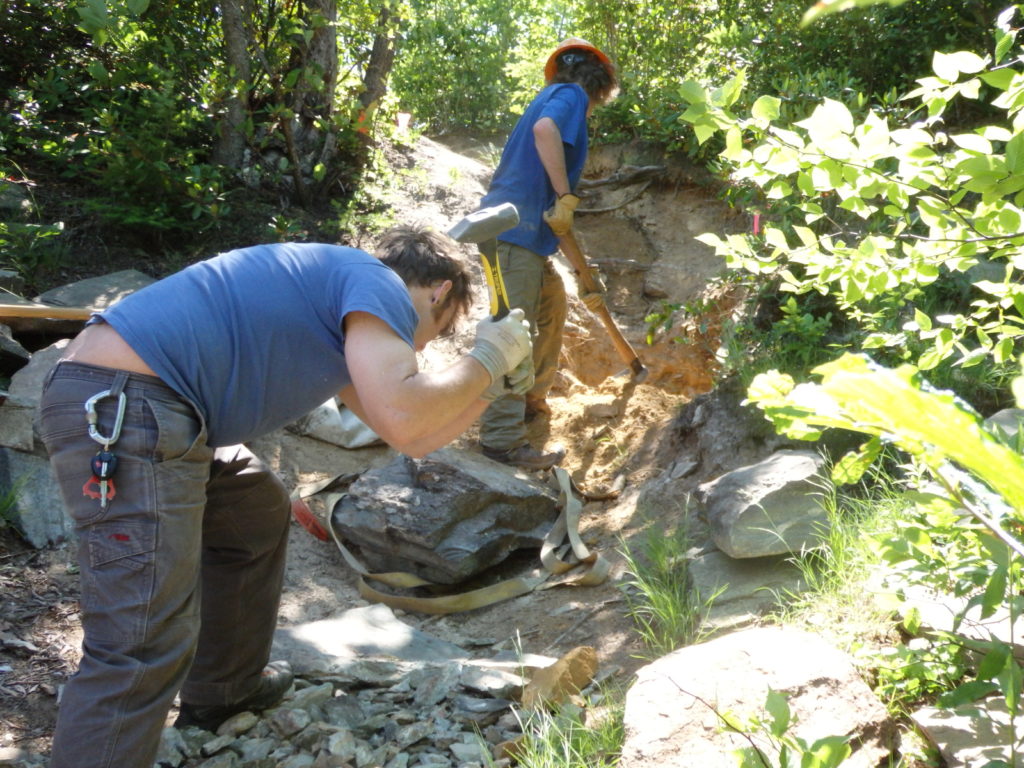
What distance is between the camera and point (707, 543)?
12.0 ft

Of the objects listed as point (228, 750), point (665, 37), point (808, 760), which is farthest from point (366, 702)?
point (665, 37)

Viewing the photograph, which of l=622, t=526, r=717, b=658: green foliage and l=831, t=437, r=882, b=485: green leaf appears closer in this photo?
l=831, t=437, r=882, b=485: green leaf

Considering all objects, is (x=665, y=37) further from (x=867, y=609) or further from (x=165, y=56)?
(x=867, y=609)

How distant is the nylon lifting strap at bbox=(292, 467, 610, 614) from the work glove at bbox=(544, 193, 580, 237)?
60.4 inches

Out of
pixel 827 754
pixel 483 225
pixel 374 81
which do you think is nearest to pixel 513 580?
pixel 483 225

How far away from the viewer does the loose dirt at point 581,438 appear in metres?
3.18

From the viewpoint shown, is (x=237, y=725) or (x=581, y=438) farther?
(x=581, y=438)

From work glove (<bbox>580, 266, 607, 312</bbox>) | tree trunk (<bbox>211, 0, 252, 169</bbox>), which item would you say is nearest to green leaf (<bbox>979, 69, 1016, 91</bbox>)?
work glove (<bbox>580, 266, 607, 312</bbox>)

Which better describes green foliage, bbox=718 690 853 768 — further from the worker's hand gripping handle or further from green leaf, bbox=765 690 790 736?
the worker's hand gripping handle

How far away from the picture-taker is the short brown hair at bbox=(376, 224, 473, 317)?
96.7 inches

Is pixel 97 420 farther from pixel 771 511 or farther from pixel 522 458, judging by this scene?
pixel 522 458

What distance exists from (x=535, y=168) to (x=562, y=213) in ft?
0.92

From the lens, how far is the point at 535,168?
4.80m

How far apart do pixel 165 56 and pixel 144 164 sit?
1.02 metres
